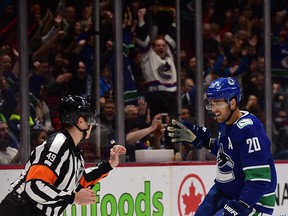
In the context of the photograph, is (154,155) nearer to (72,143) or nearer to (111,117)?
(111,117)

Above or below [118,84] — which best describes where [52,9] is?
above

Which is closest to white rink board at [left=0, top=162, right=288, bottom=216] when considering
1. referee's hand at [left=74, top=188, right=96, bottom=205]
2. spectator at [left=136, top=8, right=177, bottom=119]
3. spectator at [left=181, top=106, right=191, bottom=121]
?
spectator at [left=181, top=106, right=191, bottom=121]

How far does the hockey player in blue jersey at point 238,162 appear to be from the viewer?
177 inches

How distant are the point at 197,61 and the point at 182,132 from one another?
1746 millimetres

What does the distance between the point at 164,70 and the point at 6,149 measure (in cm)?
155

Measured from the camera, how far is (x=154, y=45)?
6.80 metres

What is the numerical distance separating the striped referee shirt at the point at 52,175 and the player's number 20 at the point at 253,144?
2.96 feet

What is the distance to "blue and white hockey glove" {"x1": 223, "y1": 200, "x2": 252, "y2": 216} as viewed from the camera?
449 cm

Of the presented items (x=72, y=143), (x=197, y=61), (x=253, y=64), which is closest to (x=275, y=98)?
(x=253, y=64)

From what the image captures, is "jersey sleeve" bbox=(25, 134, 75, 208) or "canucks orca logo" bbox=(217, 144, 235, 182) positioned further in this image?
"canucks orca logo" bbox=(217, 144, 235, 182)

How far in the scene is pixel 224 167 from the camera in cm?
482

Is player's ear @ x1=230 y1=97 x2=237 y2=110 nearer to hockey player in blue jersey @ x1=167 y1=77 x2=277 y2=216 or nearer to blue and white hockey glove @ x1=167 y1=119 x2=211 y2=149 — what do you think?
hockey player in blue jersey @ x1=167 y1=77 x2=277 y2=216

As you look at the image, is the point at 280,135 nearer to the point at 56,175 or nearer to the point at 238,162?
the point at 238,162

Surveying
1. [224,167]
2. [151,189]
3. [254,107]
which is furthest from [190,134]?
[254,107]
